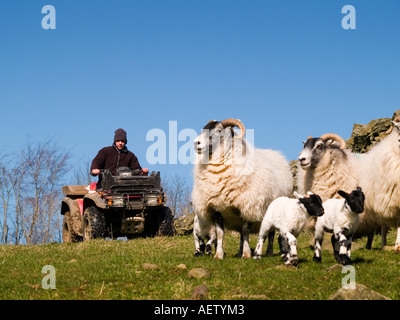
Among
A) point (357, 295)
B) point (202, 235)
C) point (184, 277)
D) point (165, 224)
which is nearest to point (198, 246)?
point (202, 235)

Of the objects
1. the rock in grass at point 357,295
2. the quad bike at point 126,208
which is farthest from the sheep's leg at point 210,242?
the rock in grass at point 357,295

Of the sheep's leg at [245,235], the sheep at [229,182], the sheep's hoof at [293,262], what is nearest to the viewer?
the sheep's hoof at [293,262]

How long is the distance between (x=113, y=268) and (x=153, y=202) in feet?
19.8

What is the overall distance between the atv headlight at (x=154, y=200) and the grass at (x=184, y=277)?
3.31 metres

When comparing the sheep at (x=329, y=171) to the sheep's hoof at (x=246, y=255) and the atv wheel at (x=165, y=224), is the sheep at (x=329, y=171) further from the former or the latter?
the atv wheel at (x=165, y=224)

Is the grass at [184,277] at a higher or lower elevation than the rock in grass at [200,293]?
lower

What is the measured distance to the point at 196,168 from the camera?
11.3 m

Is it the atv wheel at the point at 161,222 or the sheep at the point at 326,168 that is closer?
the sheep at the point at 326,168

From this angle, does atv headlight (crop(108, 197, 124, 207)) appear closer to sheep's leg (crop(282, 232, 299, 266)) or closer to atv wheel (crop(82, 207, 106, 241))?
atv wheel (crop(82, 207, 106, 241))

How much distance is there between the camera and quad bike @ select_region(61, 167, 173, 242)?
51.0 feet

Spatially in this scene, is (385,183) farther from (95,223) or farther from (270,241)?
(95,223)

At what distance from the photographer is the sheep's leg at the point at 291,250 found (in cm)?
889
